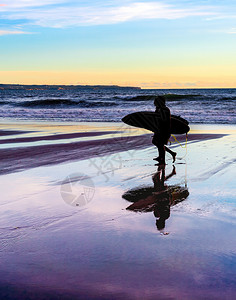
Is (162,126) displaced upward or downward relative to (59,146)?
upward

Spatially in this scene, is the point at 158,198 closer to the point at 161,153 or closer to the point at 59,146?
the point at 161,153

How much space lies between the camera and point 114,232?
4410mm

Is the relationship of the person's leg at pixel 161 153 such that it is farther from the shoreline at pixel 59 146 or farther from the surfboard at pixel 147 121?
the shoreline at pixel 59 146

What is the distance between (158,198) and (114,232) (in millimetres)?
1630

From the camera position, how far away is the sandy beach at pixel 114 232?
3246mm

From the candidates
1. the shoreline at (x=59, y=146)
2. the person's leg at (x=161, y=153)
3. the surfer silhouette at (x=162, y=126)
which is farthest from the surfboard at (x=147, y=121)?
the shoreline at (x=59, y=146)

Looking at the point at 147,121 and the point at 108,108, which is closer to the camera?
the point at 147,121

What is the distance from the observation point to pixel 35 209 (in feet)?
17.3

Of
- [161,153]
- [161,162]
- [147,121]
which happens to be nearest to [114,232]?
[161,162]

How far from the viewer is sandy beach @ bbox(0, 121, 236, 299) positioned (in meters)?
3.25

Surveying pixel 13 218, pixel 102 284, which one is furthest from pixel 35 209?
pixel 102 284

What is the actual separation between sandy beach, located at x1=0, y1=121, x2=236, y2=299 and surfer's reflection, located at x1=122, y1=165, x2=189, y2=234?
0.03 m

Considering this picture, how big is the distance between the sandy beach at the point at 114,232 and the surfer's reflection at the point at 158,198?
3 cm

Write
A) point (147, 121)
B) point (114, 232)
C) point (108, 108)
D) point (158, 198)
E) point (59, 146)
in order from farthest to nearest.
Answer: point (108, 108)
point (59, 146)
point (147, 121)
point (158, 198)
point (114, 232)
